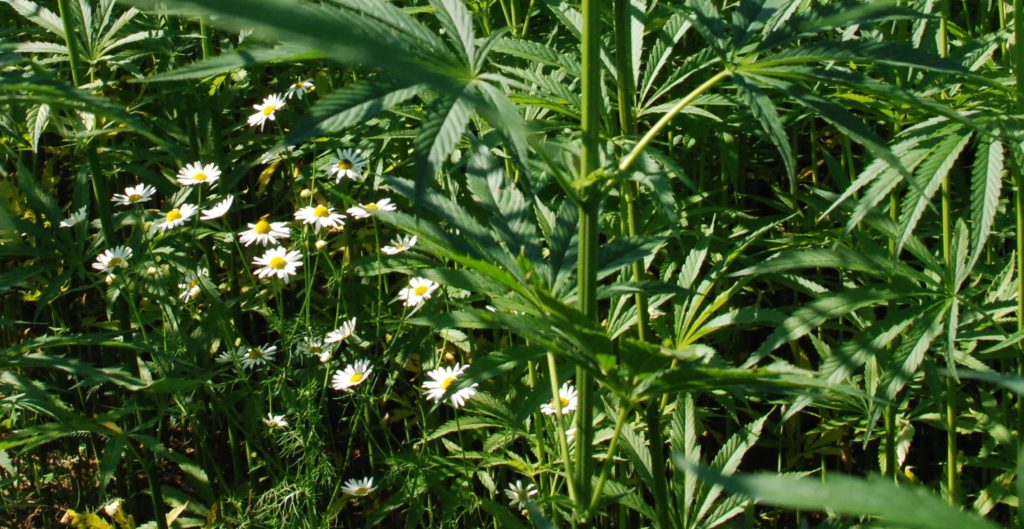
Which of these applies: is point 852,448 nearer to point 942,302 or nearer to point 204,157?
point 942,302

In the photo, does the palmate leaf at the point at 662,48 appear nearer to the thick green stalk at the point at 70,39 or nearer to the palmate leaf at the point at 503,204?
the palmate leaf at the point at 503,204

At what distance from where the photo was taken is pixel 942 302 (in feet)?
5.59

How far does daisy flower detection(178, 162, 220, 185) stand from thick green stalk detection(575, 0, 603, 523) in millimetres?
1512

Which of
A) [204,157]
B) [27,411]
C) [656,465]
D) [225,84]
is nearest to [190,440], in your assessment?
[27,411]

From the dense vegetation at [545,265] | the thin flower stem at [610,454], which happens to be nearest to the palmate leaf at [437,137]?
the dense vegetation at [545,265]

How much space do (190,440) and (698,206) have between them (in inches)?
65.3

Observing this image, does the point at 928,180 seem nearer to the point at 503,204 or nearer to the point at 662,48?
the point at 662,48

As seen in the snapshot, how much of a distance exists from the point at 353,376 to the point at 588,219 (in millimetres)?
1258

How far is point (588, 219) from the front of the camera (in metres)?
1.11

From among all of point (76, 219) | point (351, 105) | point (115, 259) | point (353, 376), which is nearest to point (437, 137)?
point (351, 105)

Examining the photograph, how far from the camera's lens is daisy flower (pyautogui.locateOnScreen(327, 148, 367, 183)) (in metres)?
2.35

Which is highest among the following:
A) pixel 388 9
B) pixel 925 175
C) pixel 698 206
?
pixel 388 9

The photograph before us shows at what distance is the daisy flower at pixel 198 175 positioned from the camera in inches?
97.2

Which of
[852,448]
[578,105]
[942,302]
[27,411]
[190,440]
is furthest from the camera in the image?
[190,440]
